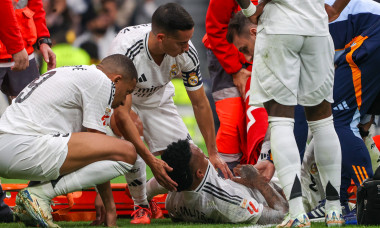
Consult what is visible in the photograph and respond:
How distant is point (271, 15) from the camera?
4145 millimetres

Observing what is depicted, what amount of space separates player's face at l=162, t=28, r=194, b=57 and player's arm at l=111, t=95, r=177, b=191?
46 centimetres

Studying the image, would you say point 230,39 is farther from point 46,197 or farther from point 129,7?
point 129,7

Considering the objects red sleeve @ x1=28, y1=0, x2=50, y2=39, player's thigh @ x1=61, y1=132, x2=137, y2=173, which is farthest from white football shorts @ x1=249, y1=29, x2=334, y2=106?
red sleeve @ x1=28, y1=0, x2=50, y2=39

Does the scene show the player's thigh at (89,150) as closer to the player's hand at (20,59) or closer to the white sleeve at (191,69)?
the player's hand at (20,59)

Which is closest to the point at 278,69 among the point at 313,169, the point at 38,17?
the point at 313,169

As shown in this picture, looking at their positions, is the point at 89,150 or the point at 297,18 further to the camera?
the point at 89,150

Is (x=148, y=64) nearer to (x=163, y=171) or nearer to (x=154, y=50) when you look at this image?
(x=154, y=50)

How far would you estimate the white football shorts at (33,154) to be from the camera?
4172mm

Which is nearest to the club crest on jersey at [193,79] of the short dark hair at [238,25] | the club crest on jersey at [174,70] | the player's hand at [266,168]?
the club crest on jersey at [174,70]

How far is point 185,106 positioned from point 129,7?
203cm

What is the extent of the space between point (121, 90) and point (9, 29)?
990 mm

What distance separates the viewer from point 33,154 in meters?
4.17

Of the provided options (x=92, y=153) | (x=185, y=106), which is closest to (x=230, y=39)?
(x=92, y=153)

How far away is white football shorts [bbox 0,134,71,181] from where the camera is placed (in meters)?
4.17
